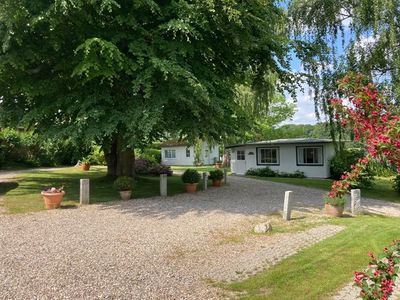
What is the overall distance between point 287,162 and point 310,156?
1783 mm

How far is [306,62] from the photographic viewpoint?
16641 millimetres

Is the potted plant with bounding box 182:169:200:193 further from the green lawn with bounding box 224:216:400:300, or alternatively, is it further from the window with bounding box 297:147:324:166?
the window with bounding box 297:147:324:166

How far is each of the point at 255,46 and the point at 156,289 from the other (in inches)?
415

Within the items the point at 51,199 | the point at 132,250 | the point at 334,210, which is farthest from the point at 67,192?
the point at 334,210

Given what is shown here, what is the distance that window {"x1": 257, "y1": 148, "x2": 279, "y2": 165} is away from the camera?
28.2m

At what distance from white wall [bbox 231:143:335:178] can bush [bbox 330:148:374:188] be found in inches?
23.1

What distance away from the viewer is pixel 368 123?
3982 millimetres

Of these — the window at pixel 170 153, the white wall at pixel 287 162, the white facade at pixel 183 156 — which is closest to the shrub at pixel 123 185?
the white wall at pixel 287 162

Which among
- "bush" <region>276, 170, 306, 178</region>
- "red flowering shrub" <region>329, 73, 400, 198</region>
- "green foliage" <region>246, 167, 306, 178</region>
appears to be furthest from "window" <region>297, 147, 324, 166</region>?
"red flowering shrub" <region>329, 73, 400, 198</region>

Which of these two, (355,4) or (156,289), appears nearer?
(156,289)

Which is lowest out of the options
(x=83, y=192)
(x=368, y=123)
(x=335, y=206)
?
(x=335, y=206)

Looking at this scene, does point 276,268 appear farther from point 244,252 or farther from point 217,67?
point 217,67

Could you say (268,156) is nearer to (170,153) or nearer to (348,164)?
(348,164)

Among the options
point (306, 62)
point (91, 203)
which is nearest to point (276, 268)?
point (91, 203)
